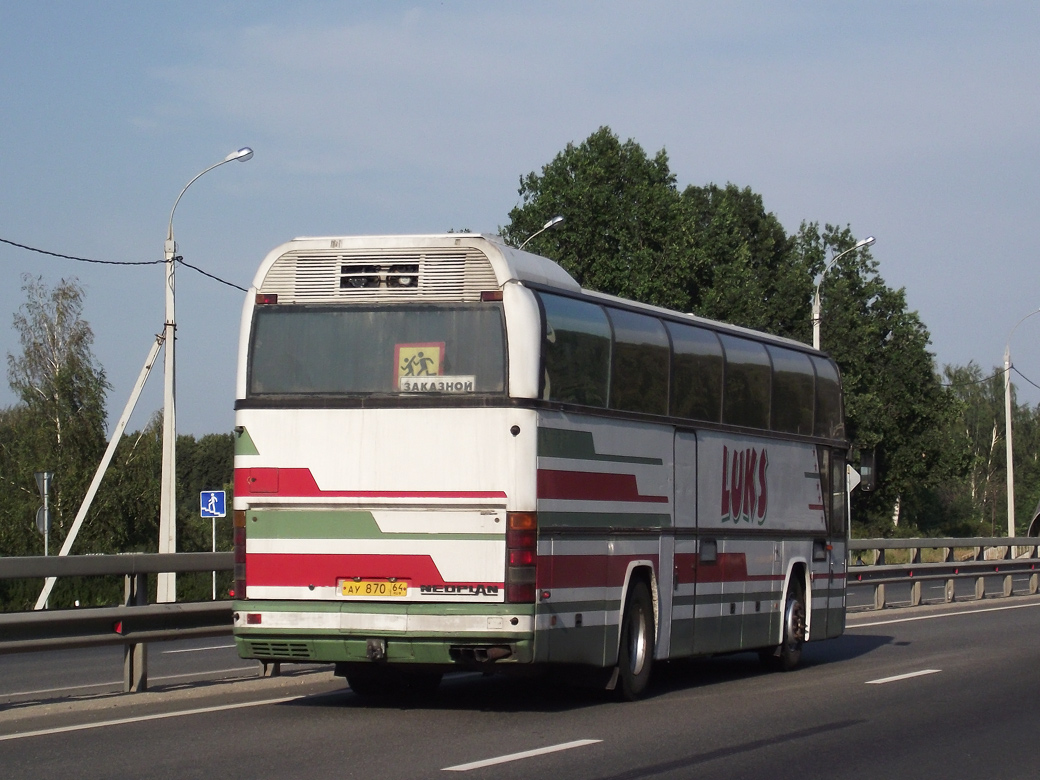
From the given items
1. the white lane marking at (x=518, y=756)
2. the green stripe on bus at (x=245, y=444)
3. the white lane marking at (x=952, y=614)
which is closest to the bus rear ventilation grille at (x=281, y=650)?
the green stripe on bus at (x=245, y=444)

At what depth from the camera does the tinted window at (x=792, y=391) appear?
630 inches

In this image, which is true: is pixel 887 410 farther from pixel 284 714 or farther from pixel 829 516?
pixel 284 714

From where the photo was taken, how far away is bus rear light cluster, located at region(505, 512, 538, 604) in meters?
11.0

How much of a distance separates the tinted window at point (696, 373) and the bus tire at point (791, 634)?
303cm

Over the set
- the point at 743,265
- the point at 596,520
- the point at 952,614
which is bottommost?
the point at 952,614

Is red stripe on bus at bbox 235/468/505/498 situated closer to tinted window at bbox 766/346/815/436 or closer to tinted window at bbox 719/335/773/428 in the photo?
tinted window at bbox 719/335/773/428

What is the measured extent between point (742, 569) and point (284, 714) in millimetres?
5575

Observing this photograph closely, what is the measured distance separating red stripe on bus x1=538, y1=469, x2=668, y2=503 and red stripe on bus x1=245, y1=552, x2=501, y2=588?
40.0 inches

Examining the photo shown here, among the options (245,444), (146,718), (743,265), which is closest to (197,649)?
(245,444)

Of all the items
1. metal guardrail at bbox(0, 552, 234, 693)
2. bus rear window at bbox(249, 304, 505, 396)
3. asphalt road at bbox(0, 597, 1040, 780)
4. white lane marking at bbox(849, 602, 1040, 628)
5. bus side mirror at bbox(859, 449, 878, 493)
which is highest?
bus rear window at bbox(249, 304, 505, 396)

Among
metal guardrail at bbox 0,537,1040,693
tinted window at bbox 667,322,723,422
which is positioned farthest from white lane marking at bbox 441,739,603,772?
tinted window at bbox 667,322,723,422

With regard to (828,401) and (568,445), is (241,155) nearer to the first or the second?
(828,401)

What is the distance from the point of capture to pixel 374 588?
11.2 meters

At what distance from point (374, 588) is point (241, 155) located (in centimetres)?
1850
